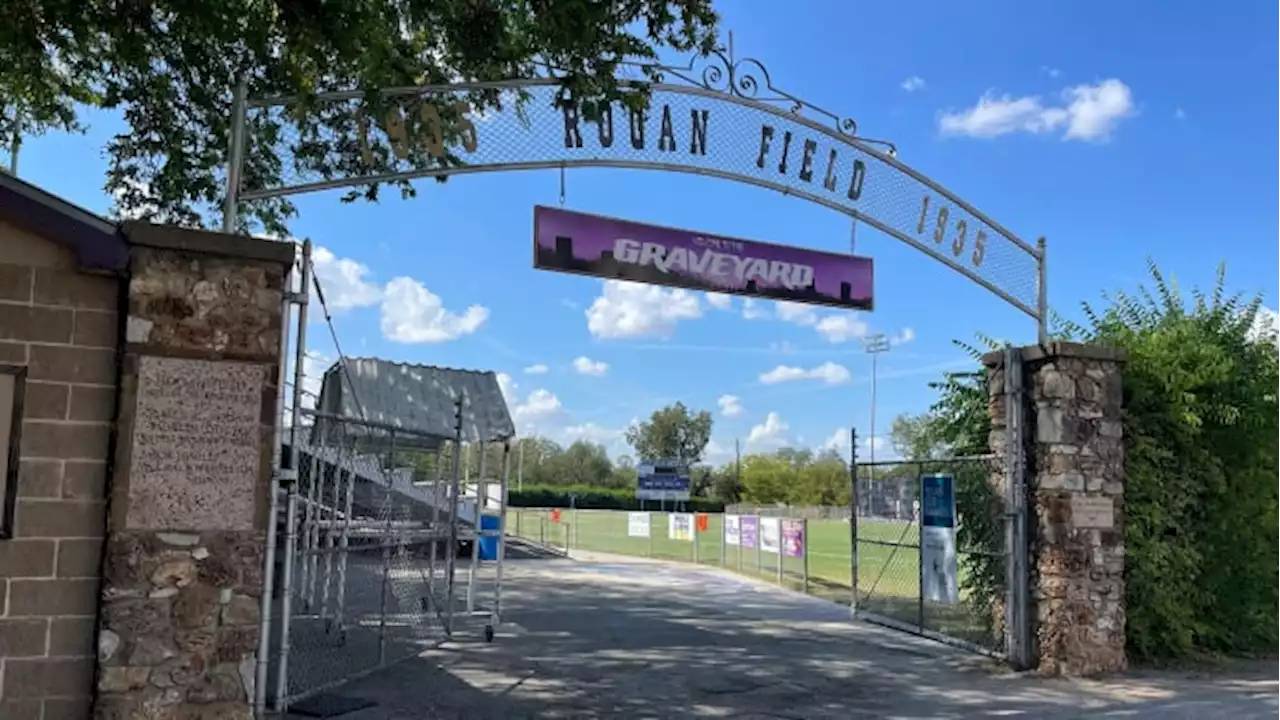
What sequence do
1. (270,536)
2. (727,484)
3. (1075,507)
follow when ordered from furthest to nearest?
(727,484), (1075,507), (270,536)

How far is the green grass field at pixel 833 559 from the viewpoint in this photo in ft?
38.8

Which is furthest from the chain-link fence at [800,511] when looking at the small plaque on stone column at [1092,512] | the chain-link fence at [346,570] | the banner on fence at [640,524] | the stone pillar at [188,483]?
the stone pillar at [188,483]

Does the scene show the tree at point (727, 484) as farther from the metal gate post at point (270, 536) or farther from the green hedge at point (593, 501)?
the metal gate post at point (270, 536)

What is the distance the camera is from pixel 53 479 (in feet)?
18.8

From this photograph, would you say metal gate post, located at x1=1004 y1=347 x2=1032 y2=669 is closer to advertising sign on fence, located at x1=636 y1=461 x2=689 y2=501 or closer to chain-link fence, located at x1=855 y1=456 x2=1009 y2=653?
chain-link fence, located at x1=855 y1=456 x2=1009 y2=653

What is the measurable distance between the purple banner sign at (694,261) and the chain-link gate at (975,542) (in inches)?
78.3

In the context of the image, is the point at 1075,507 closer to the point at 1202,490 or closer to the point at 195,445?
the point at 1202,490

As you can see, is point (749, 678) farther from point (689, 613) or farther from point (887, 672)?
point (689, 613)

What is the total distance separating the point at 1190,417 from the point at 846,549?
1088 inches

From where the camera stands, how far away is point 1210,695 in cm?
851

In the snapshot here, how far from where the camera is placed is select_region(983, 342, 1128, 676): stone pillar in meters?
9.46

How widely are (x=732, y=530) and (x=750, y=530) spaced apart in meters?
1.73

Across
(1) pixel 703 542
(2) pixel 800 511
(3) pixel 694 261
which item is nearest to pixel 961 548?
(3) pixel 694 261

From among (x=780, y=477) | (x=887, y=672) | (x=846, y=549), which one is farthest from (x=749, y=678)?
(x=780, y=477)
